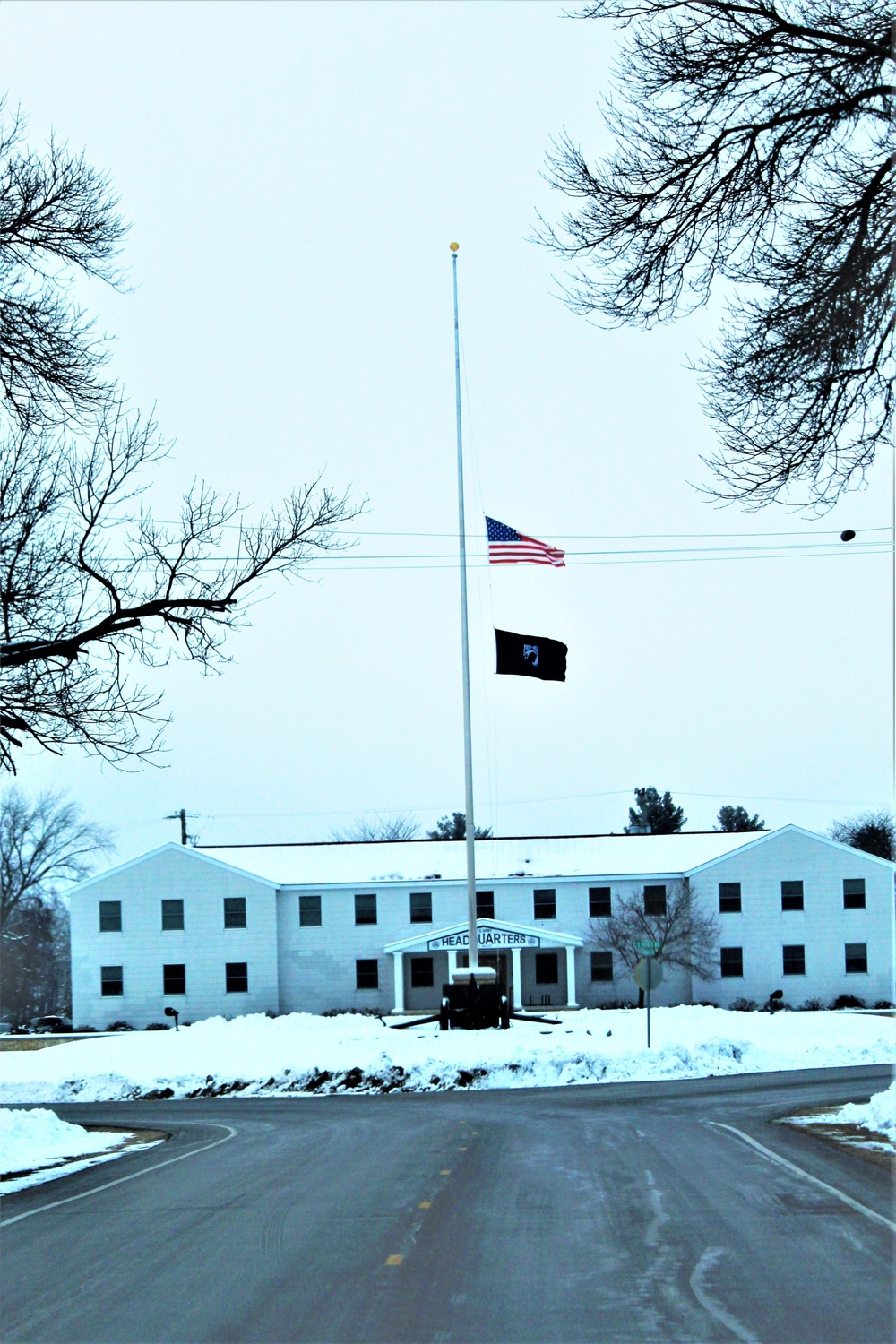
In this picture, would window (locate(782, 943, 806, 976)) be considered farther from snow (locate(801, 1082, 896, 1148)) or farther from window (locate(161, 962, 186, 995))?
snow (locate(801, 1082, 896, 1148))

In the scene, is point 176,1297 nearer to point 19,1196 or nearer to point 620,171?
point 19,1196

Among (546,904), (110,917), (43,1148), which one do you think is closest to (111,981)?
(110,917)

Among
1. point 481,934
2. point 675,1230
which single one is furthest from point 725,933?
point 675,1230

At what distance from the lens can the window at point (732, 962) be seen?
187 ft

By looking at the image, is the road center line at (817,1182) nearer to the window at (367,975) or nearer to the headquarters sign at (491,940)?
the headquarters sign at (491,940)

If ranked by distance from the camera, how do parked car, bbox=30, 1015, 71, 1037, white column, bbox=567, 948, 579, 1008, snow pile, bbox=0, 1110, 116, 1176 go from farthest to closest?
parked car, bbox=30, 1015, 71, 1037 → white column, bbox=567, 948, 579, 1008 → snow pile, bbox=0, 1110, 116, 1176

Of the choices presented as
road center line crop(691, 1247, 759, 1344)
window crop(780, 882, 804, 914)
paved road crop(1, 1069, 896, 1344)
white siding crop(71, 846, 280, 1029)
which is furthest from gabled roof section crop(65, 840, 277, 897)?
road center line crop(691, 1247, 759, 1344)

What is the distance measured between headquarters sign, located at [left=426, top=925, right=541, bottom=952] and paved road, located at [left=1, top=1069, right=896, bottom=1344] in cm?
3792

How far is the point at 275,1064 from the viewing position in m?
33.4

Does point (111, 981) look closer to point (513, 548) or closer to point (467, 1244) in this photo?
point (513, 548)

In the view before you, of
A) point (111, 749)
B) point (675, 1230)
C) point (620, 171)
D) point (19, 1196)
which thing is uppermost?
point (620, 171)

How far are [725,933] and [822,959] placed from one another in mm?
3925

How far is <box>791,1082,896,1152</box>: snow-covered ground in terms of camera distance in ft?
51.1

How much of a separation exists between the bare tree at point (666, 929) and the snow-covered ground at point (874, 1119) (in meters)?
36.3
